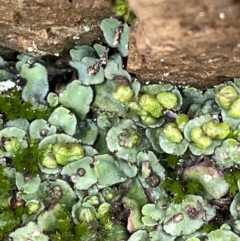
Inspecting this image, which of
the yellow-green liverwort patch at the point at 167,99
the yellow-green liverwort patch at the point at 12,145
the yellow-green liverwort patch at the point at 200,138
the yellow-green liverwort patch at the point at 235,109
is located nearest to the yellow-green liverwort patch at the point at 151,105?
the yellow-green liverwort patch at the point at 167,99

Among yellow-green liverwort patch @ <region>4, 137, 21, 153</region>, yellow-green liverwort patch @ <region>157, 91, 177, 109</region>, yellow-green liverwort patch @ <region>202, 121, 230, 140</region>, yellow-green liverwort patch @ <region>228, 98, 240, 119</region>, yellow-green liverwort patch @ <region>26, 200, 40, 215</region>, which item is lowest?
yellow-green liverwort patch @ <region>26, 200, 40, 215</region>

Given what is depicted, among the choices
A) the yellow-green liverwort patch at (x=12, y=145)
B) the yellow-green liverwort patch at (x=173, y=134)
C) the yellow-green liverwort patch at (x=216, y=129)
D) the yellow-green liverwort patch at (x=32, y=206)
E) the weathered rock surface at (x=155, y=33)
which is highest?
the weathered rock surface at (x=155, y=33)

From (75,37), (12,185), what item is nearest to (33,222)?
(12,185)

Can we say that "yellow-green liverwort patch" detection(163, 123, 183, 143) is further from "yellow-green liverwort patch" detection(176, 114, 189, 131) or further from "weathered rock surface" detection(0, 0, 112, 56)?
"weathered rock surface" detection(0, 0, 112, 56)

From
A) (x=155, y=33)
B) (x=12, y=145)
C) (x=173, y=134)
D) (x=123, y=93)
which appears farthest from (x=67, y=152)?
(x=155, y=33)

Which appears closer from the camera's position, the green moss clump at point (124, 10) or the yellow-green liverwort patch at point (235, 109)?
the green moss clump at point (124, 10)

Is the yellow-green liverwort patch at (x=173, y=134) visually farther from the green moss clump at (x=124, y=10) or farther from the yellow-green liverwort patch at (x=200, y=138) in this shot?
the green moss clump at (x=124, y=10)

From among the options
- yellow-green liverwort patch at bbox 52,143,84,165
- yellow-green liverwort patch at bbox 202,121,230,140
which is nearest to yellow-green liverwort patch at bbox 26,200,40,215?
yellow-green liverwort patch at bbox 52,143,84,165

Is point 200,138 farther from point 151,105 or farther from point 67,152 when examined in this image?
point 67,152
